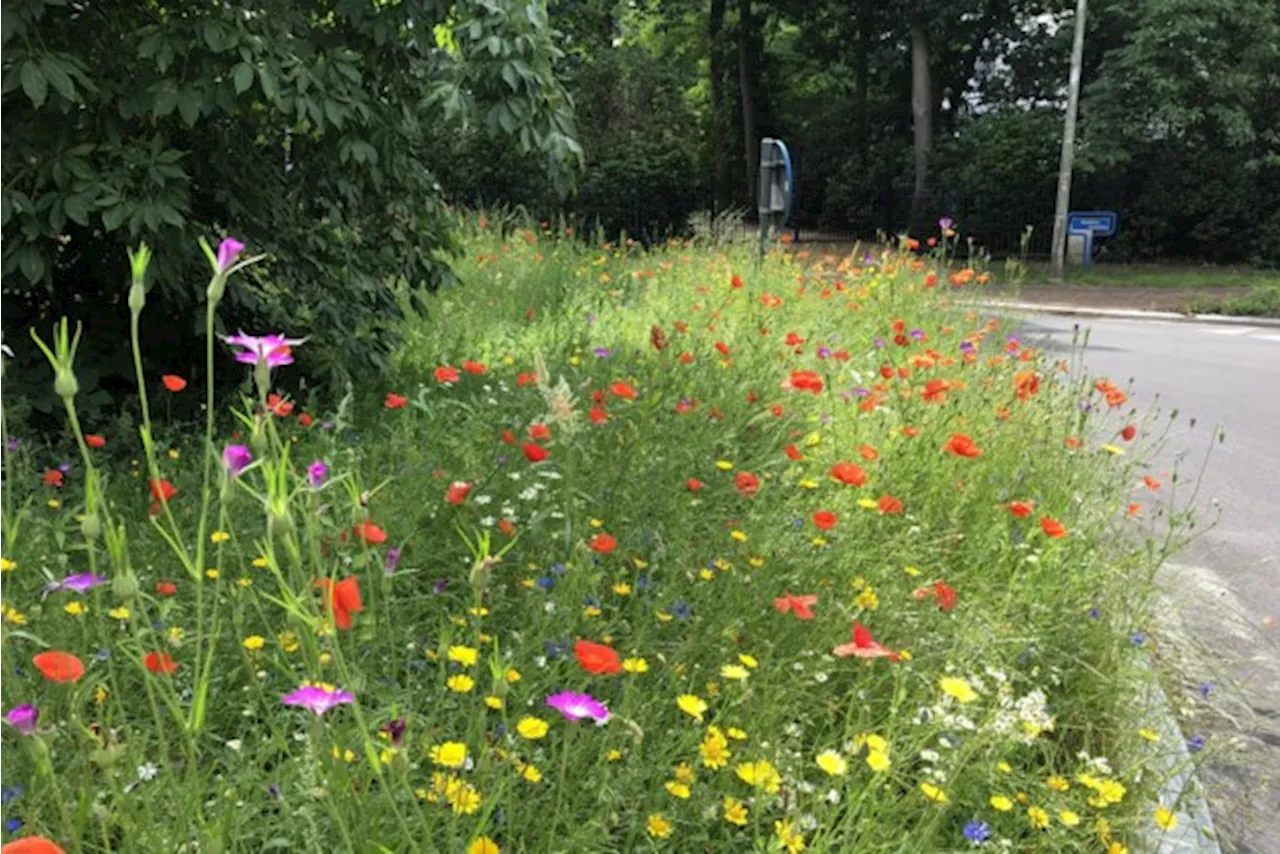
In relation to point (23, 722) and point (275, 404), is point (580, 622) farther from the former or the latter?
point (23, 722)

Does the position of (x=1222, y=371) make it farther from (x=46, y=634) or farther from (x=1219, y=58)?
(x=1219, y=58)

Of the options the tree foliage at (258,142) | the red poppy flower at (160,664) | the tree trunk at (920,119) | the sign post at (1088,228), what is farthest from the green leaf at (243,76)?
the tree trunk at (920,119)

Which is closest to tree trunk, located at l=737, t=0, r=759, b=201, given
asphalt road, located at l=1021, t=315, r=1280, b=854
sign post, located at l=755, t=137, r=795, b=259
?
sign post, located at l=755, t=137, r=795, b=259

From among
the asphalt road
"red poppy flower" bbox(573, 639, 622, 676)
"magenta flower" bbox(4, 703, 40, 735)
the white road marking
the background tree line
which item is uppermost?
the background tree line

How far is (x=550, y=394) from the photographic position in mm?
1453

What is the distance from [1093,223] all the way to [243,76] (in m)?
21.3

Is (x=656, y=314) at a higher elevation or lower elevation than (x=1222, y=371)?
higher

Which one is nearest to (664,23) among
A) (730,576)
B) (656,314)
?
(656,314)

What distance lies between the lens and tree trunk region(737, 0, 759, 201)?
27.6 m

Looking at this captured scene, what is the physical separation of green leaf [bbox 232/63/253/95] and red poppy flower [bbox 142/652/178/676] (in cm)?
206

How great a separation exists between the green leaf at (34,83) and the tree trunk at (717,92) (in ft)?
80.9

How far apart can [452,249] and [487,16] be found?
45.9 inches

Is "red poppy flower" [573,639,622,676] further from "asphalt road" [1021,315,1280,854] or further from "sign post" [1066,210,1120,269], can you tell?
"sign post" [1066,210,1120,269]

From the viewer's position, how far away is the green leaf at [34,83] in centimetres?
274
